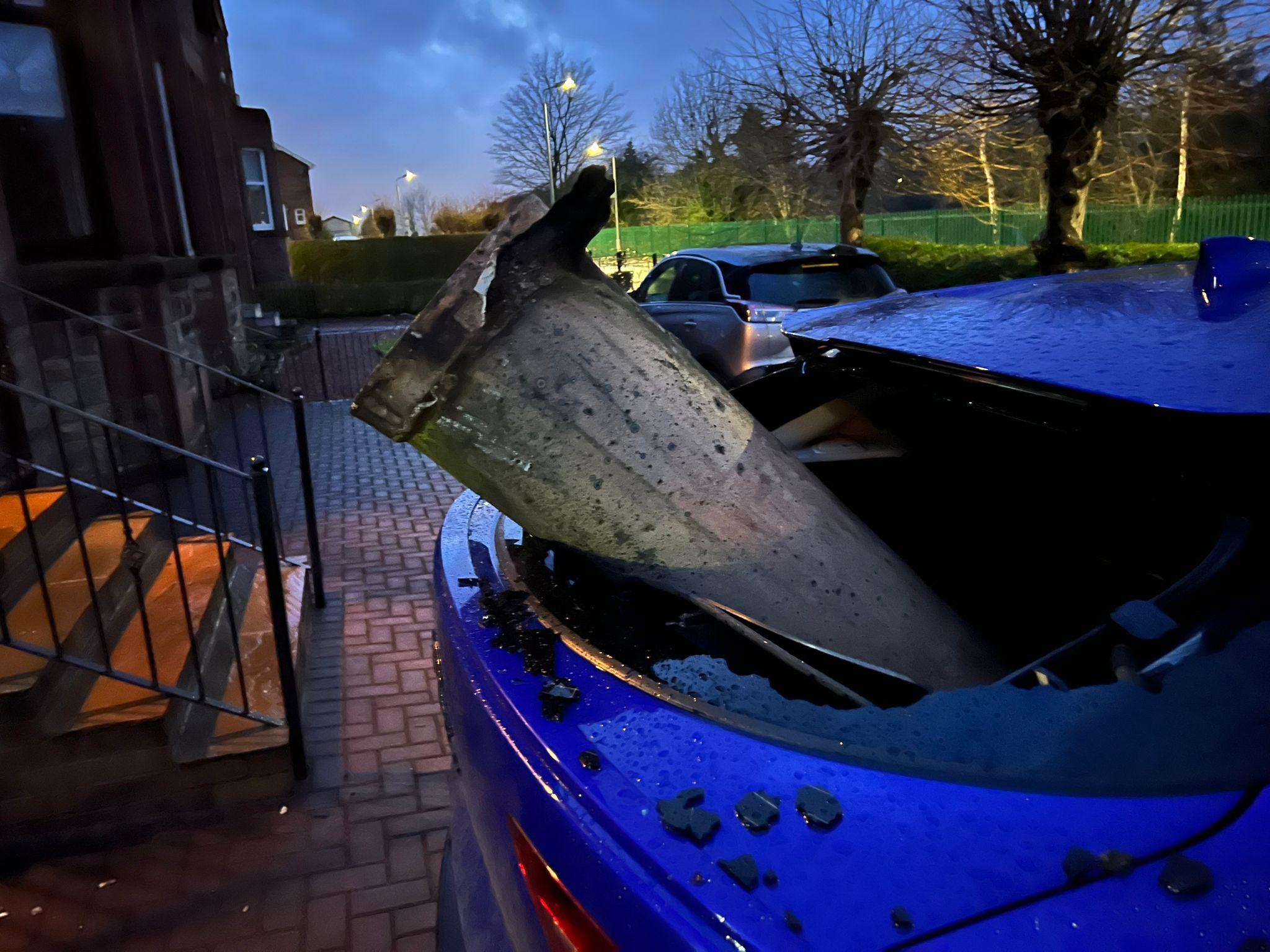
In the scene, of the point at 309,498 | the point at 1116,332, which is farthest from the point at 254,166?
the point at 1116,332

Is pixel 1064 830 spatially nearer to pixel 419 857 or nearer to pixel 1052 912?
pixel 1052 912

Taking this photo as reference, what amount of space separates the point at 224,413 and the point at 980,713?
961 centimetres

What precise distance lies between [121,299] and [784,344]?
5349 millimetres

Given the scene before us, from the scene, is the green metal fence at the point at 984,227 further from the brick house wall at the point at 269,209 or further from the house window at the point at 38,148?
the brick house wall at the point at 269,209

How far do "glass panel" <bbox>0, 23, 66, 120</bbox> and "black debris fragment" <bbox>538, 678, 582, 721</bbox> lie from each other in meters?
6.92

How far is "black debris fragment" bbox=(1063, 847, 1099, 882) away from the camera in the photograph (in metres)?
0.88

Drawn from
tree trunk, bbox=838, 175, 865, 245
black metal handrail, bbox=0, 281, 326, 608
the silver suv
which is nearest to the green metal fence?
tree trunk, bbox=838, 175, 865, 245

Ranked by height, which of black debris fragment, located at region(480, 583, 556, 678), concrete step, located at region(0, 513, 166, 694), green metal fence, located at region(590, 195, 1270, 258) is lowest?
concrete step, located at region(0, 513, 166, 694)

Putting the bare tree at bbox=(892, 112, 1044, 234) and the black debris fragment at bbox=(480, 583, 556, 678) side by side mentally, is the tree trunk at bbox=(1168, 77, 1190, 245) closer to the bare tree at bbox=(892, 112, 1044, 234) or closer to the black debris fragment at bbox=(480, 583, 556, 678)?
the bare tree at bbox=(892, 112, 1044, 234)

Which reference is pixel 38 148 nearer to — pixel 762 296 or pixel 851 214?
pixel 762 296

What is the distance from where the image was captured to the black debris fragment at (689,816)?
0.98 metres

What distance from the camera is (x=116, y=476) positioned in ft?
10.1

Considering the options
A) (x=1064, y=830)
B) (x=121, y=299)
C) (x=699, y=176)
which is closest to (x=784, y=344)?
(x=121, y=299)

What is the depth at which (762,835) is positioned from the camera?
0.97m
